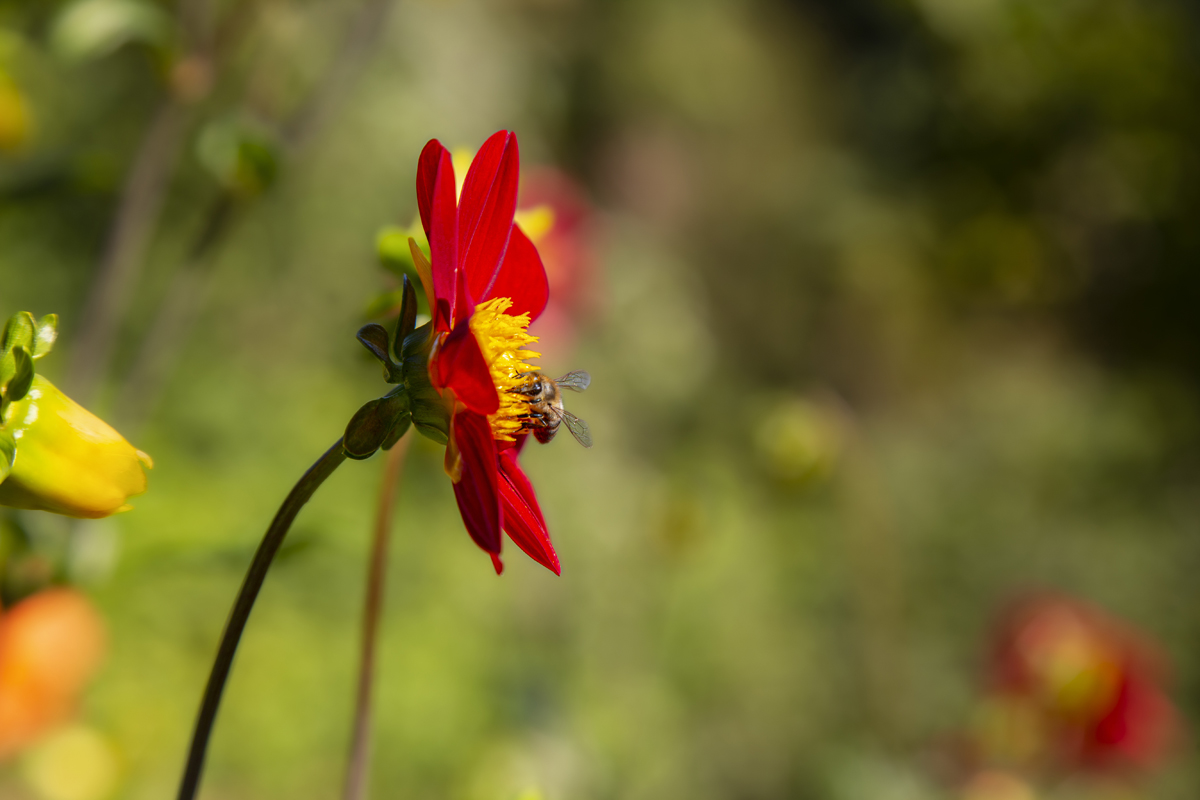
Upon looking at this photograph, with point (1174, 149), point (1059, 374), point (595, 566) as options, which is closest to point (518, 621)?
point (595, 566)

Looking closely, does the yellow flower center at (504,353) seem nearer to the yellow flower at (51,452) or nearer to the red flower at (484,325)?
the red flower at (484,325)

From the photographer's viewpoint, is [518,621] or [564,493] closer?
[518,621]

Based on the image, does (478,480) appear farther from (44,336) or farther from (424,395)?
(44,336)

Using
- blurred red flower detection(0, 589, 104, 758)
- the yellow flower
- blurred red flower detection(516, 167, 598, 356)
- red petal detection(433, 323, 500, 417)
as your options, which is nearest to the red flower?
red petal detection(433, 323, 500, 417)

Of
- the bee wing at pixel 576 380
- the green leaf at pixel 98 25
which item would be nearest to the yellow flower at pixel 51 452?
the bee wing at pixel 576 380

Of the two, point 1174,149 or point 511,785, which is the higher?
point 1174,149

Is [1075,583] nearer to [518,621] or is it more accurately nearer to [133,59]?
[518,621]
